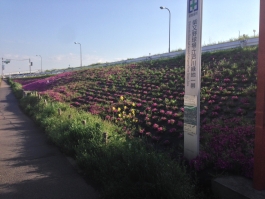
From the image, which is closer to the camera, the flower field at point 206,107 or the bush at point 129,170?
the bush at point 129,170

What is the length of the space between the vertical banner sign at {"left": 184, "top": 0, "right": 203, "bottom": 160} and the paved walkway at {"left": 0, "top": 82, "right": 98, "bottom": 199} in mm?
2025

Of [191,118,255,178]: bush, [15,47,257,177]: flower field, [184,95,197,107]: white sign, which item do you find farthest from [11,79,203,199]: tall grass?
[184,95,197,107]: white sign

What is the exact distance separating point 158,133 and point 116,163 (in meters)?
2.91

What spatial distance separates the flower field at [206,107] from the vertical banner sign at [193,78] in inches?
11.9

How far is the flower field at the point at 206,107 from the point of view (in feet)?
16.4

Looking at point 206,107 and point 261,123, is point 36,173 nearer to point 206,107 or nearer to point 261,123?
point 261,123

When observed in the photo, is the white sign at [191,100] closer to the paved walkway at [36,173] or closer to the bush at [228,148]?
the bush at [228,148]

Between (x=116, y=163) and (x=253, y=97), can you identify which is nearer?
(x=116, y=163)

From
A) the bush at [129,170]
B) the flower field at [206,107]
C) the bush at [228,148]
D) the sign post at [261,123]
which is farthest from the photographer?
the flower field at [206,107]

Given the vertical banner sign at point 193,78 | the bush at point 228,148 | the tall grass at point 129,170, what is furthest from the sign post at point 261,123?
the vertical banner sign at point 193,78

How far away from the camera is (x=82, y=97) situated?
15797 millimetres

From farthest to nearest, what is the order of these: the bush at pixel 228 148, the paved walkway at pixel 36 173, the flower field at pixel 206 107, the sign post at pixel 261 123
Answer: the flower field at pixel 206 107 < the paved walkway at pixel 36 173 < the bush at pixel 228 148 < the sign post at pixel 261 123

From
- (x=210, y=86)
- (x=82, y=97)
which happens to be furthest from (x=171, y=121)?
(x=82, y=97)

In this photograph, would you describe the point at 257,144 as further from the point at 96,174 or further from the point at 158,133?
the point at 158,133
